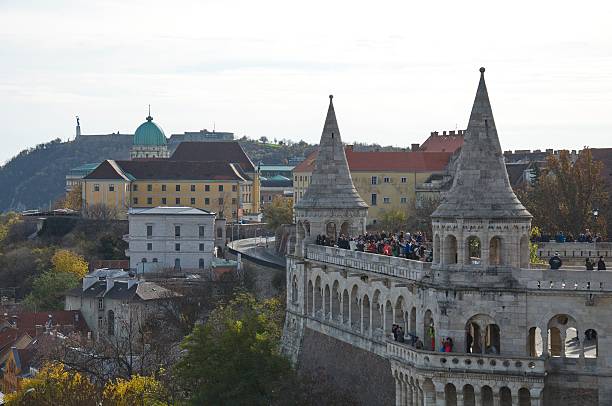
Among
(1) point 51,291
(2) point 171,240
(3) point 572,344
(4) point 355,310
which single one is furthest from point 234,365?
(2) point 171,240

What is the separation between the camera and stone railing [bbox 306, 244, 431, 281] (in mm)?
58938

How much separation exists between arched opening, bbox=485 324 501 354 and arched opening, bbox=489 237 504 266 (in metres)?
2.10

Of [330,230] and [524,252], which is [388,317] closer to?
[524,252]

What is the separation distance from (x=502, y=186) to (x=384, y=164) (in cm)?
10912

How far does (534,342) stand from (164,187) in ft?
425

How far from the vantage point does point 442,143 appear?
180m

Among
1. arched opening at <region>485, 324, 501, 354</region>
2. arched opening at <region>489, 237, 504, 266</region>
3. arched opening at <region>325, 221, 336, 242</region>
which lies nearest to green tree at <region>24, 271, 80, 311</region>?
arched opening at <region>325, 221, 336, 242</region>

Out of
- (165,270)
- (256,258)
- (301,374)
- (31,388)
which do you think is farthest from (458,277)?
(165,270)

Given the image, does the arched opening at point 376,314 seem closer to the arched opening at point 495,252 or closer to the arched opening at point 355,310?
the arched opening at point 355,310

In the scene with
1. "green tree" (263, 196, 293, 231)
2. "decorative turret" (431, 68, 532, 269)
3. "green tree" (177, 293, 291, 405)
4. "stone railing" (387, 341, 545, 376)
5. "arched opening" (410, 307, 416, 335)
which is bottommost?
"green tree" (177, 293, 291, 405)

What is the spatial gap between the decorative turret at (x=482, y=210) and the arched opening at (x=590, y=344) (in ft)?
10.4

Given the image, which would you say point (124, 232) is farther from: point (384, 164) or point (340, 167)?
point (340, 167)

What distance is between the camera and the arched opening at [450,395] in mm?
55125

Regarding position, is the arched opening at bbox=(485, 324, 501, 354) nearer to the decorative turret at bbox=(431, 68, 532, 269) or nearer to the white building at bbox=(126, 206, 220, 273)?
the decorative turret at bbox=(431, 68, 532, 269)
